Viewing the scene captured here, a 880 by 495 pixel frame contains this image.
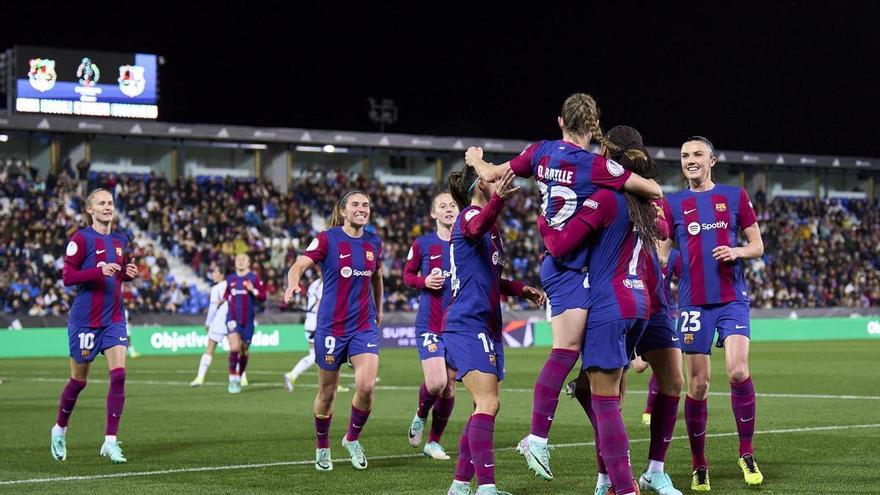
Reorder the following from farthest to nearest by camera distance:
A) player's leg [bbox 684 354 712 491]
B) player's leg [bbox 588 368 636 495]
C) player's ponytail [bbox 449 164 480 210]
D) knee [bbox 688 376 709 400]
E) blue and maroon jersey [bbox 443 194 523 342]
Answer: knee [bbox 688 376 709 400] < player's leg [bbox 684 354 712 491] < player's ponytail [bbox 449 164 480 210] < blue and maroon jersey [bbox 443 194 523 342] < player's leg [bbox 588 368 636 495]

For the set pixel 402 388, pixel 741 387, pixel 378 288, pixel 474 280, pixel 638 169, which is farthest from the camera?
pixel 402 388

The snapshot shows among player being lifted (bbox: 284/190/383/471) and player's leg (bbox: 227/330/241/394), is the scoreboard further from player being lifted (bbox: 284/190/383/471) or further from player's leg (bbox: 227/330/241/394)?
player being lifted (bbox: 284/190/383/471)

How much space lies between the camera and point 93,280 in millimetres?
11906

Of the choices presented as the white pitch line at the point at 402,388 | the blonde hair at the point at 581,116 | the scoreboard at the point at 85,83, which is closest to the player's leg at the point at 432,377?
the blonde hair at the point at 581,116

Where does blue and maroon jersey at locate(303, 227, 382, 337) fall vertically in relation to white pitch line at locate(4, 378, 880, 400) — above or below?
above

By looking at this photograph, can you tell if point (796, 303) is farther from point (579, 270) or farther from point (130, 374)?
point (579, 270)

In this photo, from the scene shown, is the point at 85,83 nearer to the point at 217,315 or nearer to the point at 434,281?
the point at 217,315

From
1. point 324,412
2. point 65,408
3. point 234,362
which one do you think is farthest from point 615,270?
point 234,362

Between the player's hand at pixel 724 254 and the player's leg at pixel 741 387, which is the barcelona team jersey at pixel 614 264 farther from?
the player's leg at pixel 741 387

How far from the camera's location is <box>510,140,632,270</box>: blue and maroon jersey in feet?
24.2

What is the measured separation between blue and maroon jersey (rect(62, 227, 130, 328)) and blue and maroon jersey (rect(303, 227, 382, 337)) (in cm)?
224

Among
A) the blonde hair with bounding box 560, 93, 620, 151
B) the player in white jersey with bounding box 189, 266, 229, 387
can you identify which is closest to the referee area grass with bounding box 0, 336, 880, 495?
the player in white jersey with bounding box 189, 266, 229, 387

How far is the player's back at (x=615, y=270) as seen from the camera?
289 inches

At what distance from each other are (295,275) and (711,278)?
3.39m
